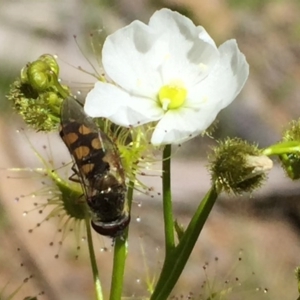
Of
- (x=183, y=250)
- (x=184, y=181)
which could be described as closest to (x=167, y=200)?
(x=183, y=250)

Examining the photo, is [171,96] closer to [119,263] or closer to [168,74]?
[168,74]

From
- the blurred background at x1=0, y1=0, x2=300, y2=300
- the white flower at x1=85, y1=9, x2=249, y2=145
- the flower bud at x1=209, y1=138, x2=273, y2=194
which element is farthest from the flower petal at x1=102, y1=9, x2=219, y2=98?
the blurred background at x1=0, y1=0, x2=300, y2=300

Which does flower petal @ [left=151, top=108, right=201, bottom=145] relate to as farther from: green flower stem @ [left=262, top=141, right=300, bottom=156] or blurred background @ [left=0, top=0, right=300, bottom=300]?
blurred background @ [left=0, top=0, right=300, bottom=300]

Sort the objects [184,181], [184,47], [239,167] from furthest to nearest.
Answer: [184,181], [184,47], [239,167]

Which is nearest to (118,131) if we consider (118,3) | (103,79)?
(103,79)

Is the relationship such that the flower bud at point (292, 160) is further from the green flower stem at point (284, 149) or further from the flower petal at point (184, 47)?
the flower petal at point (184, 47)

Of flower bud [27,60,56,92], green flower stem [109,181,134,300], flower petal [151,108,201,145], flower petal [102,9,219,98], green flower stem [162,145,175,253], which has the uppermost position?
flower petal [102,9,219,98]
